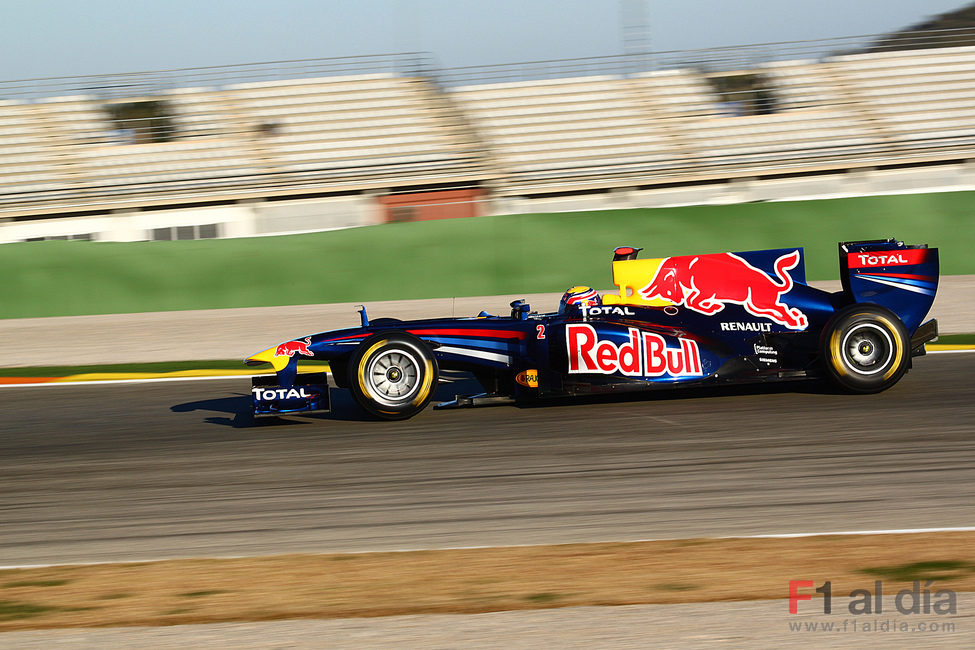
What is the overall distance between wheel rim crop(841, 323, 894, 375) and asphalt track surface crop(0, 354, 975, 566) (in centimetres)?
25

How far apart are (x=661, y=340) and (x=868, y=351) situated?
1.60m

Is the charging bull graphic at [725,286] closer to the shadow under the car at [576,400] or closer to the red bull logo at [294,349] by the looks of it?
the shadow under the car at [576,400]

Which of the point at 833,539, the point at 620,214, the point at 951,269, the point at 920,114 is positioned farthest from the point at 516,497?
the point at 920,114

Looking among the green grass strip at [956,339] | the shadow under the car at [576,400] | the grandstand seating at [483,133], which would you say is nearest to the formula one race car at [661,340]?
the shadow under the car at [576,400]

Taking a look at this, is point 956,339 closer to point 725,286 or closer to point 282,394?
point 725,286

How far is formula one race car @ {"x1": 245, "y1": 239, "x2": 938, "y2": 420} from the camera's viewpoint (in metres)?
7.23

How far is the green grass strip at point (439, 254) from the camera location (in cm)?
1455

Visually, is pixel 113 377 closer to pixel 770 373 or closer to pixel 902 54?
pixel 770 373

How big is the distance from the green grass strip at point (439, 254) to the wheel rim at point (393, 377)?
24.2ft

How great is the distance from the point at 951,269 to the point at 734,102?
9.00m

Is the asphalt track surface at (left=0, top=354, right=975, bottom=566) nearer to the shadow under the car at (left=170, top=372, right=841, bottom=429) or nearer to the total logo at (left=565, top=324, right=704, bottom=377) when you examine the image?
the shadow under the car at (left=170, top=372, right=841, bottom=429)

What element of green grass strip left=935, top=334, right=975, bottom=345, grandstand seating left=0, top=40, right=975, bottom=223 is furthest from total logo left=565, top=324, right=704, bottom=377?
grandstand seating left=0, top=40, right=975, bottom=223

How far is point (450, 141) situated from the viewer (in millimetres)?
21156

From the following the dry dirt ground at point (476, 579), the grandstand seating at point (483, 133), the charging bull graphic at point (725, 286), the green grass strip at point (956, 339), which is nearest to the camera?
the dry dirt ground at point (476, 579)
